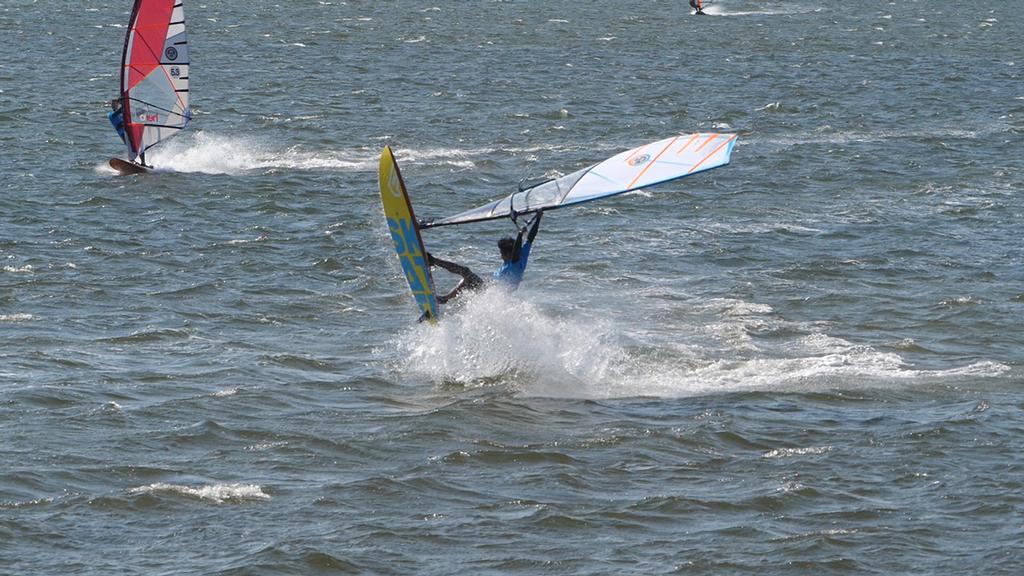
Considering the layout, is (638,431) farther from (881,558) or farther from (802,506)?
(881,558)

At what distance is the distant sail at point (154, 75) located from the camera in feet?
101

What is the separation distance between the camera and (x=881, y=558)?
12.4 meters

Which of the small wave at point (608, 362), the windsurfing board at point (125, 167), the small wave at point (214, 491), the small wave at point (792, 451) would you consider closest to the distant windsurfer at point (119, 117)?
the windsurfing board at point (125, 167)

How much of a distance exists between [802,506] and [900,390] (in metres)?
4.15

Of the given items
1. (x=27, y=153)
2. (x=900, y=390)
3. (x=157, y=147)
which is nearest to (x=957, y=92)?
(x=157, y=147)

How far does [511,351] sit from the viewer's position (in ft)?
58.4

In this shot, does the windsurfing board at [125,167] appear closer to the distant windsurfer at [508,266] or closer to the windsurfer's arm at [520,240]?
the distant windsurfer at [508,266]

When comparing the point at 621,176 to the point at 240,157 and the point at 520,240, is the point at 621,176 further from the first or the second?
the point at 240,157

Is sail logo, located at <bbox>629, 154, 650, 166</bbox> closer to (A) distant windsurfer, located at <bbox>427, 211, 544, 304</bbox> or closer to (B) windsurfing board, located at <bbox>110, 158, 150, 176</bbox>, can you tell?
(A) distant windsurfer, located at <bbox>427, 211, 544, 304</bbox>

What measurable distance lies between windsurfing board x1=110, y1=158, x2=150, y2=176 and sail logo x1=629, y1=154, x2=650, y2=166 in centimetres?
1589

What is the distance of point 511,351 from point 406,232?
7.39ft

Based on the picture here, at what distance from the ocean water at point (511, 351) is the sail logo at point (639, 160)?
207cm

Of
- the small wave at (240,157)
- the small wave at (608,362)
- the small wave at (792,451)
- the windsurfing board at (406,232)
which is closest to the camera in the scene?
the small wave at (792,451)

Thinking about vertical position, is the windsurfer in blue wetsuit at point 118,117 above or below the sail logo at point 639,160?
below
